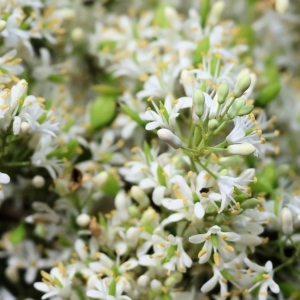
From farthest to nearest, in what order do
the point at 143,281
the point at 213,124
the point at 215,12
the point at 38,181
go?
the point at 215,12
the point at 38,181
the point at 143,281
the point at 213,124

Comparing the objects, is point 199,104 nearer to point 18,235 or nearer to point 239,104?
point 239,104

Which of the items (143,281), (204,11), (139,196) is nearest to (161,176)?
(139,196)

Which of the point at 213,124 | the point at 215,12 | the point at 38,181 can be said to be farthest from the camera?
the point at 215,12

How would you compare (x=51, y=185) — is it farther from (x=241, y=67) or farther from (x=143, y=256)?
(x=241, y=67)

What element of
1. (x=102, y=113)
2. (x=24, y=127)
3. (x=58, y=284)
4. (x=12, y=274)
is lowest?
(x=12, y=274)

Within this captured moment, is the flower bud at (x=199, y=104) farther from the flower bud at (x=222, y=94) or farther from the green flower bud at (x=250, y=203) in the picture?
the green flower bud at (x=250, y=203)

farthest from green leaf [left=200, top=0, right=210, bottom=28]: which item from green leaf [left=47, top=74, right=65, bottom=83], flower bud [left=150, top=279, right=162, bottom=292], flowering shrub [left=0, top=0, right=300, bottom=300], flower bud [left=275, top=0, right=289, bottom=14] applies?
flower bud [left=150, top=279, right=162, bottom=292]

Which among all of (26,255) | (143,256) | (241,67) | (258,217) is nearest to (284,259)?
(258,217)
